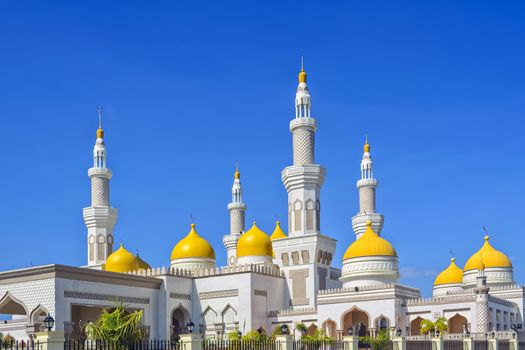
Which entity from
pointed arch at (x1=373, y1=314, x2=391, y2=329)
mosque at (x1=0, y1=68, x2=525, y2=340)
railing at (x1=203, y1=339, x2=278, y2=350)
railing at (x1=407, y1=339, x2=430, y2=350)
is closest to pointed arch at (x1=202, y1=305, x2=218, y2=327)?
mosque at (x1=0, y1=68, x2=525, y2=340)

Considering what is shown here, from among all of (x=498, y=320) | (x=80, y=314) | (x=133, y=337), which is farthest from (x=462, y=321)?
(x=133, y=337)

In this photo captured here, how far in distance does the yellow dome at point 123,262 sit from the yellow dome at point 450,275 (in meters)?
18.6

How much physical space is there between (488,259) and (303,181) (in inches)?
453

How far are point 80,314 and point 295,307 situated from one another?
11.5 meters

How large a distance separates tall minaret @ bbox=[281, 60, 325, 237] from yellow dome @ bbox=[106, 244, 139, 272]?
8842mm

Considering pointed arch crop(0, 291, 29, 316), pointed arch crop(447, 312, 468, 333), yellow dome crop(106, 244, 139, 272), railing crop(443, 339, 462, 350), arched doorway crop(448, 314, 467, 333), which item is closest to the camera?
railing crop(443, 339, 462, 350)

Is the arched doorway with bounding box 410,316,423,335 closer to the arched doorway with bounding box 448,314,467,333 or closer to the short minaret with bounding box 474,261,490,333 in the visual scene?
the arched doorway with bounding box 448,314,467,333

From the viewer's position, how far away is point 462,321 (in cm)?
4075

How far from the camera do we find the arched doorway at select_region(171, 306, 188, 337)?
1700 inches

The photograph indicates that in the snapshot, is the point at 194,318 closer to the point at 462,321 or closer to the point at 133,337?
the point at 462,321

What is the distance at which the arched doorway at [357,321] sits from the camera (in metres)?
41.6

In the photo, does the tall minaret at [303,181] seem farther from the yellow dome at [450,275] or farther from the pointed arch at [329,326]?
the yellow dome at [450,275]

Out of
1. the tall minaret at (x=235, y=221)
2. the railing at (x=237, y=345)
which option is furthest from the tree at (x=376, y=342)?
the tall minaret at (x=235, y=221)

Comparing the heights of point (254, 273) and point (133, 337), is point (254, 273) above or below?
above
